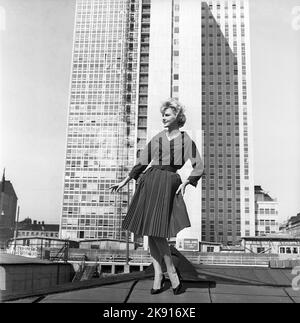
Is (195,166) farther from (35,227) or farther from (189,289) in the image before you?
(35,227)

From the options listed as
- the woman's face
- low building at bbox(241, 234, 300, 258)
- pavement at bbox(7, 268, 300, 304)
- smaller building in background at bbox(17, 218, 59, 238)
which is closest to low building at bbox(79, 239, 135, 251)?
smaller building in background at bbox(17, 218, 59, 238)

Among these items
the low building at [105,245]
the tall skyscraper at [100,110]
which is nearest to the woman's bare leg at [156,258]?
the tall skyscraper at [100,110]

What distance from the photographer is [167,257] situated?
3064 mm

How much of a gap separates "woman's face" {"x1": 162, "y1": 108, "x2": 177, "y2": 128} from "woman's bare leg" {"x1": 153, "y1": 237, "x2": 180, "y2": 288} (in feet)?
3.04

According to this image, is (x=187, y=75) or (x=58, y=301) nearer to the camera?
(x=58, y=301)

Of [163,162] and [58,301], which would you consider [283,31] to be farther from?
[58,301]

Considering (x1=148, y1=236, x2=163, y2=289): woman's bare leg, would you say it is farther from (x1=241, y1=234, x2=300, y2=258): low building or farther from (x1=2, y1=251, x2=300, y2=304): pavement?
(x1=241, y1=234, x2=300, y2=258): low building

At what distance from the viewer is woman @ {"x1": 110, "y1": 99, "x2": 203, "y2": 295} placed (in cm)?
304

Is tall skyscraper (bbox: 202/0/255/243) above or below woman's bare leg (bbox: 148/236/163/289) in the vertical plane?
above

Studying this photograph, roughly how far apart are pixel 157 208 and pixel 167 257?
0.38 metres

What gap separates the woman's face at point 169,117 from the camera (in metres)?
3.29
